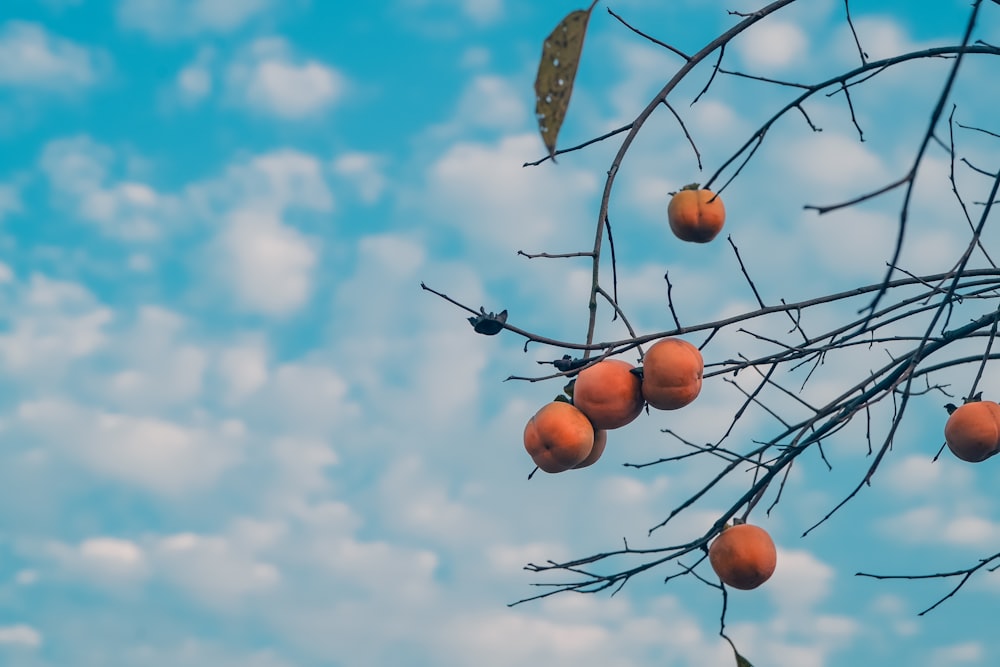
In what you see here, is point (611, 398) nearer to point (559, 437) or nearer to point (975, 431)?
point (559, 437)

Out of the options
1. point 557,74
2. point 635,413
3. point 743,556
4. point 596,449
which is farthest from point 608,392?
point 557,74

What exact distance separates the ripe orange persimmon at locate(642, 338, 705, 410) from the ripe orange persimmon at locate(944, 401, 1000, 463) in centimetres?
86

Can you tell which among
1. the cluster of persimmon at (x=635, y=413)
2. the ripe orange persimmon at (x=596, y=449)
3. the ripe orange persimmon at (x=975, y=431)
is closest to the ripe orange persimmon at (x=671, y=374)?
the cluster of persimmon at (x=635, y=413)

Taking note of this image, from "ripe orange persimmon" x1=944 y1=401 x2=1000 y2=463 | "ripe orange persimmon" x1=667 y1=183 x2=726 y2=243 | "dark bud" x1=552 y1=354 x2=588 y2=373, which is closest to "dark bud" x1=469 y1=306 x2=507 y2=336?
"dark bud" x1=552 y1=354 x2=588 y2=373

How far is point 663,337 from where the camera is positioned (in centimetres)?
244

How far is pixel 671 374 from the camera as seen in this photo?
2357mm

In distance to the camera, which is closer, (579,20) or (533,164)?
(579,20)

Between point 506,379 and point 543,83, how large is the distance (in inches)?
37.7

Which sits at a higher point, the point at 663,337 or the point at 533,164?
the point at 533,164

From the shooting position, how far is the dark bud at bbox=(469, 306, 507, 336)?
7.91ft

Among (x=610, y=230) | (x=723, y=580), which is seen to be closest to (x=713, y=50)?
(x=610, y=230)

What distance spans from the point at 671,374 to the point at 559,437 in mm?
303

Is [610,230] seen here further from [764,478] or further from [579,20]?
[579,20]

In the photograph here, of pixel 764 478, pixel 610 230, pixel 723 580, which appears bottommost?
pixel 723 580
